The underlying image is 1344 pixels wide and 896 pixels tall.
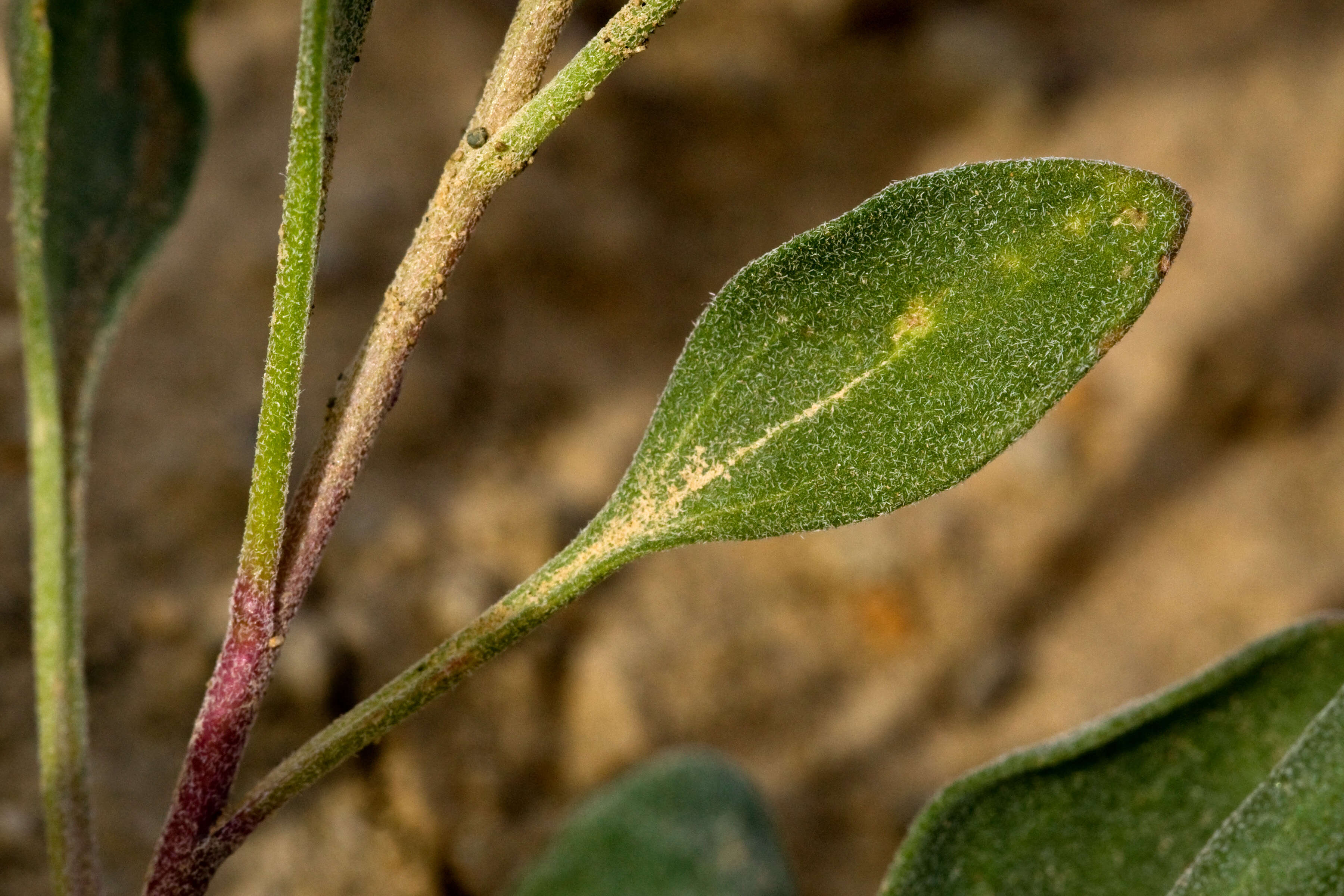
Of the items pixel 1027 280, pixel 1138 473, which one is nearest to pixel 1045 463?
pixel 1138 473

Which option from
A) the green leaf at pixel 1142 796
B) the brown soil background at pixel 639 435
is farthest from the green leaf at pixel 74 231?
the green leaf at pixel 1142 796

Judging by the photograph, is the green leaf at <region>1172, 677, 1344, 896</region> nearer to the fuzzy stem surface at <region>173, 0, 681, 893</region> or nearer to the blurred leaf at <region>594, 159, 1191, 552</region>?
the blurred leaf at <region>594, 159, 1191, 552</region>

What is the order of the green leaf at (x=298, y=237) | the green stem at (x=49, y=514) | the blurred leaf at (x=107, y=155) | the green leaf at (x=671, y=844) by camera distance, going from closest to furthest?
the green leaf at (x=298, y=237)
the green stem at (x=49, y=514)
the blurred leaf at (x=107, y=155)
the green leaf at (x=671, y=844)

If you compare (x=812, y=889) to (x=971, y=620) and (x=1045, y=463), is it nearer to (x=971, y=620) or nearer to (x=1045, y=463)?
(x=971, y=620)

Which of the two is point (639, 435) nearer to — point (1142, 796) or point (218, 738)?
point (1142, 796)

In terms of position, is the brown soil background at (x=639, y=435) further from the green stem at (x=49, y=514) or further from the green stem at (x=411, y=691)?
the green stem at (x=411, y=691)

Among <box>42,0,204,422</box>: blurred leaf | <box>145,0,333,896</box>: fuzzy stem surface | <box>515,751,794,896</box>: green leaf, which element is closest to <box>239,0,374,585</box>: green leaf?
<box>145,0,333,896</box>: fuzzy stem surface

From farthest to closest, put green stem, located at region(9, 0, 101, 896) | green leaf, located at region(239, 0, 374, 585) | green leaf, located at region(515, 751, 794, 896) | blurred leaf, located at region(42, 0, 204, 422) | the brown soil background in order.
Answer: the brown soil background < green leaf, located at region(515, 751, 794, 896) < blurred leaf, located at region(42, 0, 204, 422) < green stem, located at region(9, 0, 101, 896) < green leaf, located at region(239, 0, 374, 585)

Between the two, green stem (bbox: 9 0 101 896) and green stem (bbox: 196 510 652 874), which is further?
green stem (bbox: 9 0 101 896)
